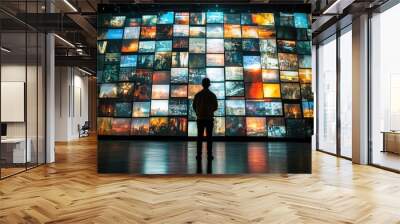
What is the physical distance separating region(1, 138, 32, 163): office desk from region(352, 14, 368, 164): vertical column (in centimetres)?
738

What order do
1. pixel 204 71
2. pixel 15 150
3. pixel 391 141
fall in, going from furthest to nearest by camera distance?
pixel 391 141 → pixel 15 150 → pixel 204 71

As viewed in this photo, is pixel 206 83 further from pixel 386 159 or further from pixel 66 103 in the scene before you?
pixel 66 103

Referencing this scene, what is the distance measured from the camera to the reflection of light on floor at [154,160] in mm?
6504

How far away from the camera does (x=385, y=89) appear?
26.2ft

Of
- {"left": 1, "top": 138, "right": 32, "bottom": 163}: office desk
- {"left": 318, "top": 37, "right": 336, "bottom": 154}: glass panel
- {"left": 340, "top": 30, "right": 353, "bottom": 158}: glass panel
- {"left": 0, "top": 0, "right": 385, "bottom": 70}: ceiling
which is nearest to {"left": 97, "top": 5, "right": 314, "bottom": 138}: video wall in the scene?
{"left": 0, "top": 0, "right": 385, "bottom": 70}: ceiling

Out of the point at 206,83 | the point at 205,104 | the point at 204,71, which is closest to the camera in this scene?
the point at 205,104

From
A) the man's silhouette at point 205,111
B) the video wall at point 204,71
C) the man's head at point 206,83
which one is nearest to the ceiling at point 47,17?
the video wall at point 204,71

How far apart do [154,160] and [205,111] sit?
4.31ft

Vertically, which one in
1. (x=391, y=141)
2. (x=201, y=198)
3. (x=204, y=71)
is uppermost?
(x=204, y=71)

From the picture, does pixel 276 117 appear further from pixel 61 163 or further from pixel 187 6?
pixel 61 163

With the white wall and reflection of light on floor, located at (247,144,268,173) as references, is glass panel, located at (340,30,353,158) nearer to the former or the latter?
reflection of light on floor, located at (247,144,268,173)

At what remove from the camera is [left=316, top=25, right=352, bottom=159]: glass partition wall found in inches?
381

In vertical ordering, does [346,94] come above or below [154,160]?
above

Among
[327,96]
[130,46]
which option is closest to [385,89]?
[327,96]
